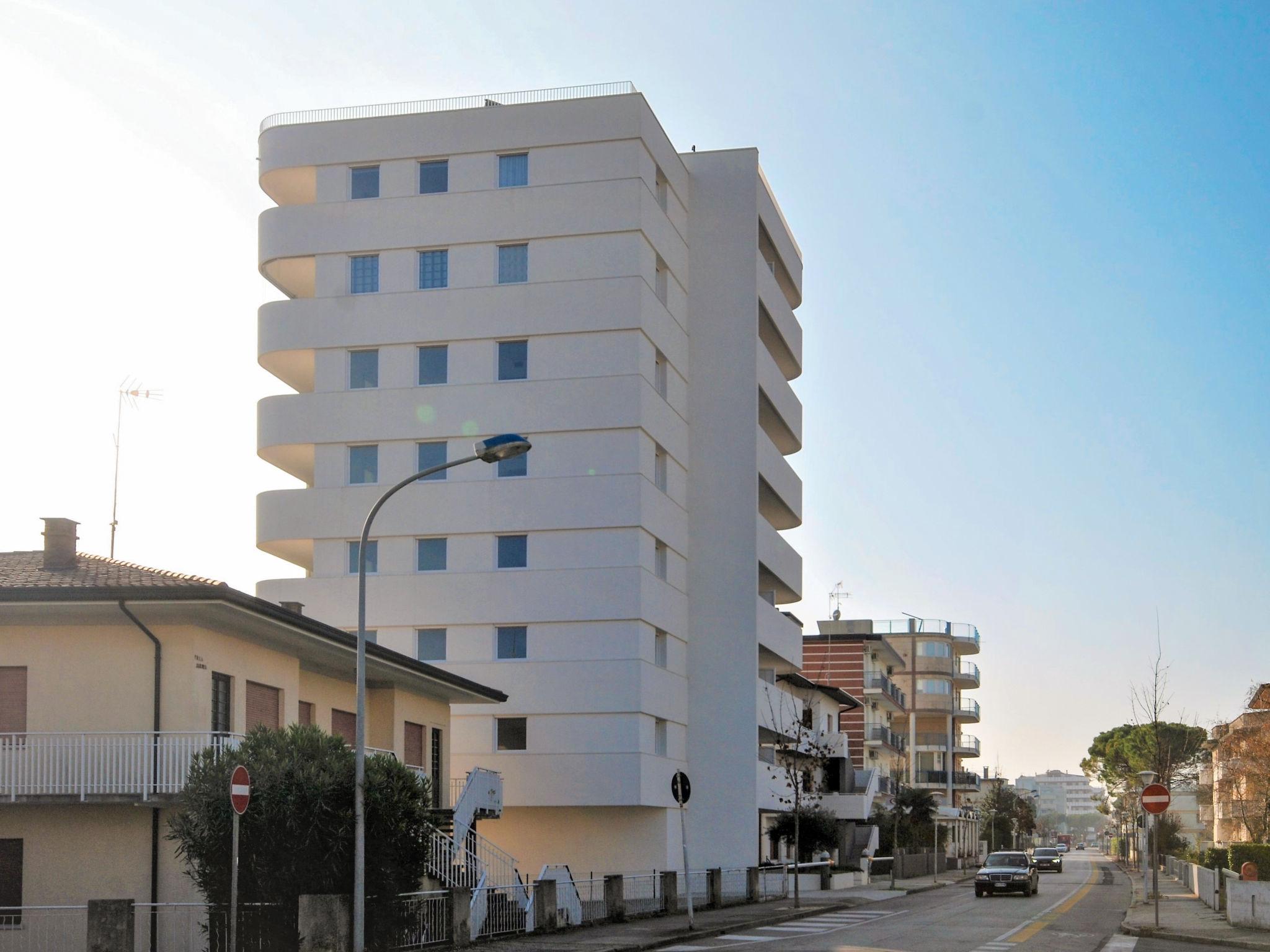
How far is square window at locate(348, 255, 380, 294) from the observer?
4916cm

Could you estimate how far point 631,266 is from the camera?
1895 inches

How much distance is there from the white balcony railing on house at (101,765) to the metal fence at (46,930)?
12.1ft

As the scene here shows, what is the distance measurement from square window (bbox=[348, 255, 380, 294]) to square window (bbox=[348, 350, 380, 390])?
6.62ft

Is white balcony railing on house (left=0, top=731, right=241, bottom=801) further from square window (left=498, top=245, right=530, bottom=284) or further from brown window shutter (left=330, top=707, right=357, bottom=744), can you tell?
square window (left=498, top=245, right=530, bottom=284)

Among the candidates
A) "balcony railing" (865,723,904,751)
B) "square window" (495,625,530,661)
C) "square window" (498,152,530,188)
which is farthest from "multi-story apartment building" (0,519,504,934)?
"balcony railing" (865,723,904,751)

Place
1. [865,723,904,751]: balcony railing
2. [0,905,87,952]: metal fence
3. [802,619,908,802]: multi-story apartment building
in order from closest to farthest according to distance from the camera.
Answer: [0,905,87,952]: metal fence
[802,619,908,802]: multi-story apartment building
[865,723,904,751]: balcony railing

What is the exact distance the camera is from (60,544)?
28.0 metres

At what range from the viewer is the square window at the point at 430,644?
154 ft

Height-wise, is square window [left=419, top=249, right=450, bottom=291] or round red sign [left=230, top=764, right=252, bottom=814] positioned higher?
square window [left=419, top=249, right=450, bottom=291]

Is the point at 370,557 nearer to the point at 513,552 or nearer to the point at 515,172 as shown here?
the point at 513,552

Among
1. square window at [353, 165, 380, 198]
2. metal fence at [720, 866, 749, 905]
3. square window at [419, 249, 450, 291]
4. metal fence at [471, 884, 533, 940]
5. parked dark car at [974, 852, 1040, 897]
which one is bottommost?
parked dark car at [974, 852, 1040, 897]

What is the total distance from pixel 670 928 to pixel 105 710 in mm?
12039

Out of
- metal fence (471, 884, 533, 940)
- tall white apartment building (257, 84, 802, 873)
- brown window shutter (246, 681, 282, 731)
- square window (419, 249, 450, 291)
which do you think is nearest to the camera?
metal fence (471, 884, 533, 940)

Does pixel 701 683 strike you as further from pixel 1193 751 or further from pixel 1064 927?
pixel 1193 751
